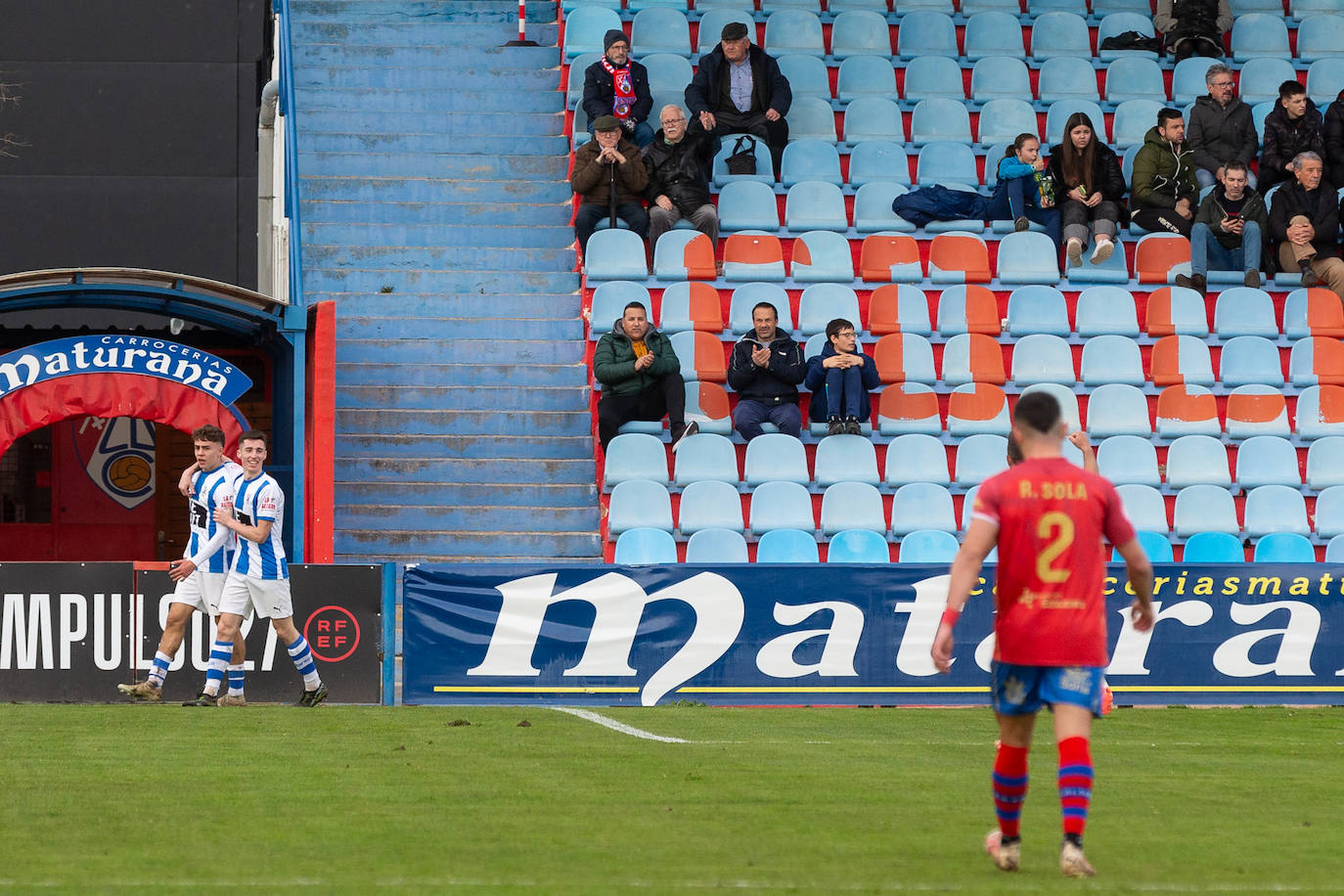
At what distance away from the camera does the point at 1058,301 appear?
1655 cm

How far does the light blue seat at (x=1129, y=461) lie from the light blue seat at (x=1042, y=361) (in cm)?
93

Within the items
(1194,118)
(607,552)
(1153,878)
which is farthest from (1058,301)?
(1153,878)

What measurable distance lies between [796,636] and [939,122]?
26.0 ft

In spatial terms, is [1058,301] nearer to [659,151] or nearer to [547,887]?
[659,151]

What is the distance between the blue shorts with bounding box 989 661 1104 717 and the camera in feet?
19.3

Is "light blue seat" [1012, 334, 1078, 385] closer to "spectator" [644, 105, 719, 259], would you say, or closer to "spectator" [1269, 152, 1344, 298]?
"spectator" [1269, 152, 1344, 298]

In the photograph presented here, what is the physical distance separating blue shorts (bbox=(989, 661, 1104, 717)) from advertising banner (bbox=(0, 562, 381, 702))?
7.17 metres

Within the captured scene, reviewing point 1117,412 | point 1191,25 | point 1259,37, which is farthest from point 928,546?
point 1259,37

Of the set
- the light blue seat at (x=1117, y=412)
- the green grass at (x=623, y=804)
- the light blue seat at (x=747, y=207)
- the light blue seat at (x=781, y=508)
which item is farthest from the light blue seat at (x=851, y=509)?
the light blue seat at (x=747, y=207)

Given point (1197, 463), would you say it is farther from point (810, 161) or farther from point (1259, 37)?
point (1259, 37)

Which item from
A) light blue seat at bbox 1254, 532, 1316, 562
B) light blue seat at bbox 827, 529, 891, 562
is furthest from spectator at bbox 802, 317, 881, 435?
light blue seat at bbox 1254, 532, 1316, 562

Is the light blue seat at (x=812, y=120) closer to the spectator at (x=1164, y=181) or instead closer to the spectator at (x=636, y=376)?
the spectator at (x=1164, y=181)

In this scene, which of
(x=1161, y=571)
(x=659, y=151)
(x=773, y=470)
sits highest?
(x=659, y=151)

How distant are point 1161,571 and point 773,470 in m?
3.53
